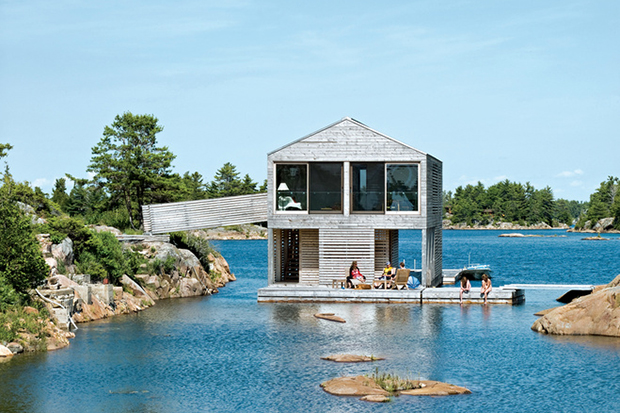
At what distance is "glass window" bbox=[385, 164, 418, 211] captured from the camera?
35438 millimetres

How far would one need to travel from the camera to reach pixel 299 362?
21.4 m

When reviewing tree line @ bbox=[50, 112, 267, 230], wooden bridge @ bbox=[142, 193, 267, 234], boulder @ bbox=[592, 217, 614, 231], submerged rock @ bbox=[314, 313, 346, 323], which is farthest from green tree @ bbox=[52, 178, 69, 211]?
boulder @ bbox=[592, 217, 614, 231]

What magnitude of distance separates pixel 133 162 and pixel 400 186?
77.5 feet

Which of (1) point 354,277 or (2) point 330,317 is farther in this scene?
(1) point 354,277

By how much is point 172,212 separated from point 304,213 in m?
7.87

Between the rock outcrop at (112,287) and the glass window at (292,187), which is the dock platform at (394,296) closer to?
the glass window at (292,187)

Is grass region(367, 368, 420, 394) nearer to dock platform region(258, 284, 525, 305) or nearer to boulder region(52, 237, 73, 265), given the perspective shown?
dock platform region(258, 284, 525, 305)

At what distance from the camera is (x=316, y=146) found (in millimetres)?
35781

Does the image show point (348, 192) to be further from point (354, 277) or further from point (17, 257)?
point (17, 257)

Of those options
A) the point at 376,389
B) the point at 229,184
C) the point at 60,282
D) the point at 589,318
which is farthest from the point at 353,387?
the point at 229,184

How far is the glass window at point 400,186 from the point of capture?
35.4 metres

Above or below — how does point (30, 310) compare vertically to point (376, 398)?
above

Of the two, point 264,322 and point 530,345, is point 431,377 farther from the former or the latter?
point 264,322

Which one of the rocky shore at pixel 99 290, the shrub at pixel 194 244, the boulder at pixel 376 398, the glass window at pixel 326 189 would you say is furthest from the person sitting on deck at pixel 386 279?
the boulder at pixel 376 398
